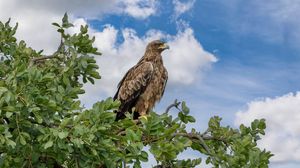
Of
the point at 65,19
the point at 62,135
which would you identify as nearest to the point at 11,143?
the point at 62,135

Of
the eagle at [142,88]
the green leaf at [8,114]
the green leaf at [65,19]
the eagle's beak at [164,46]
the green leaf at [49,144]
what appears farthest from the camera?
the eagle's beak at [164,46]

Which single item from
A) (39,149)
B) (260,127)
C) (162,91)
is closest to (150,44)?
(162,91)

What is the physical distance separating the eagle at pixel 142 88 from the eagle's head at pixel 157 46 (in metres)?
0.58

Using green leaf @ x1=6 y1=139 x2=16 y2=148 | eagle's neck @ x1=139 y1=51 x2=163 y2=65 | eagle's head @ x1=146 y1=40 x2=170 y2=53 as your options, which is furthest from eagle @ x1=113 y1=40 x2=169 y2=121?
green leaf @ x1=6 y1=139 x2=16 y2=148

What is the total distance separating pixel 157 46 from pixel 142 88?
4.72 ft

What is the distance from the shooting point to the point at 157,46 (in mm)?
13156

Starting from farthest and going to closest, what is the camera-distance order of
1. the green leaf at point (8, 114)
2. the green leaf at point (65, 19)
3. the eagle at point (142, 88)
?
the eagle at point (142, 88)
the green leaf at point (65, 19)
the green leaf at point (8, 114)

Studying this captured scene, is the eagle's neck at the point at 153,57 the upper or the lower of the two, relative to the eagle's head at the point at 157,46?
lower

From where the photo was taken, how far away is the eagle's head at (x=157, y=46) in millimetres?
13094

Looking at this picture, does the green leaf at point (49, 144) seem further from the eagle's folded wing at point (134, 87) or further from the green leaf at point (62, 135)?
the eagle's folded wing at point (134, 87)

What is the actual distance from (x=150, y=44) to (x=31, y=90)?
752 cm

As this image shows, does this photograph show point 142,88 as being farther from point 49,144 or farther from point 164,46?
point 49,144

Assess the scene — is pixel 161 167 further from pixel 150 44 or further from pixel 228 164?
pixel 150 44

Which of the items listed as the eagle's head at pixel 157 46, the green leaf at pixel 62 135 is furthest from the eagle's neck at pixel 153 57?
the green leaf at pixel 62 135
